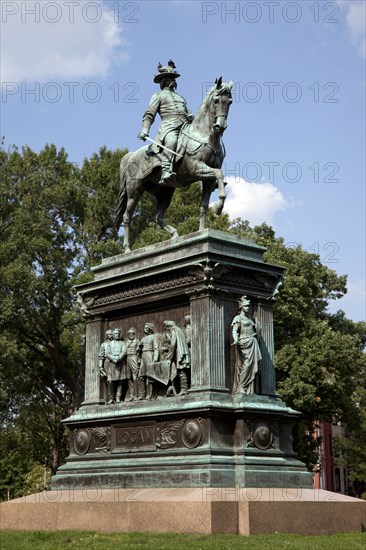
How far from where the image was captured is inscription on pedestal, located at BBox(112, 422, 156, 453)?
1727cm

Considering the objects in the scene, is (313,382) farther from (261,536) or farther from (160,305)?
(261,536)

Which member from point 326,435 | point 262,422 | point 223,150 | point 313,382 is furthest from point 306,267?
point 326,435

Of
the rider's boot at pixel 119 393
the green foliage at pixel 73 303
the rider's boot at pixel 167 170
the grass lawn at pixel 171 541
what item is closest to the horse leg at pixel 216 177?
the rider's boot at pixel 167 170

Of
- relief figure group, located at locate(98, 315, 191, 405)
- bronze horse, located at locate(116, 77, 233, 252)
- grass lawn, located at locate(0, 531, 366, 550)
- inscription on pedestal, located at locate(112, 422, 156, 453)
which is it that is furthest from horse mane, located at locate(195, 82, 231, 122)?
grass lawn, located at locate(0, 531, 366, 550)

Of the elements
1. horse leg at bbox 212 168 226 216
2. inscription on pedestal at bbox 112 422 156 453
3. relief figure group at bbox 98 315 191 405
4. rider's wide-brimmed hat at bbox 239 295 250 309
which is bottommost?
inscription on pedestal at bbox 112 422 156 453

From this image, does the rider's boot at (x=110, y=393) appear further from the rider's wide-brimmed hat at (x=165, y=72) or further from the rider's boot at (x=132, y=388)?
the rider's wide-brimmed hat at (x=165, y=72)

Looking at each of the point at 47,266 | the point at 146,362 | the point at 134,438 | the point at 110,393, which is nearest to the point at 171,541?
the point at 134,438

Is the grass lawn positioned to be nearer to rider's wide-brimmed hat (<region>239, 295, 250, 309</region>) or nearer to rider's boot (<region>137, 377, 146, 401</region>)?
rider's boot (<region>137, 377, 146, 401</region>)

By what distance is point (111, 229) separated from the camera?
150 feet

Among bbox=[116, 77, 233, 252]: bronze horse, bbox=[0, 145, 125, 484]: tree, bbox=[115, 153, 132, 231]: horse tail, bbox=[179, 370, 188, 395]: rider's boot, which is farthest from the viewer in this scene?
bbox=[0, 145, 125, 484]: tree

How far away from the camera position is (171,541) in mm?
13219

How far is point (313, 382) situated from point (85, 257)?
14.6 metres

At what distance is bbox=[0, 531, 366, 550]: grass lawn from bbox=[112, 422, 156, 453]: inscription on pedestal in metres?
2.83

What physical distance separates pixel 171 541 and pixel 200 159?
917 cm
